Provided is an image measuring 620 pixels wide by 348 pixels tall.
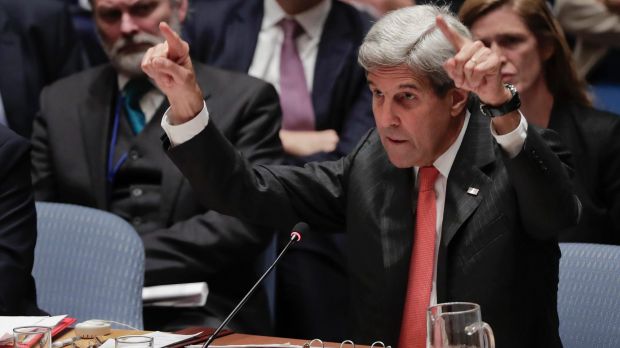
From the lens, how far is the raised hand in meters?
2.57

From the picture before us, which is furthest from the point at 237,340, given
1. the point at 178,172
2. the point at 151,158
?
the point at 151,158

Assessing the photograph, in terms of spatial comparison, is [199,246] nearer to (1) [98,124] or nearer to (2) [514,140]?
(1) [98,124]

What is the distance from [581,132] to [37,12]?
2.00 m

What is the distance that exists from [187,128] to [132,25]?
4.53 feet

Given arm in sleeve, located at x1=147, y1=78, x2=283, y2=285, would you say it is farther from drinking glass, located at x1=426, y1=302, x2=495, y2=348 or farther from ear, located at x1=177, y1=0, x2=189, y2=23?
drinking glass, located at x1=426, y1=302, x2=495, y2=348

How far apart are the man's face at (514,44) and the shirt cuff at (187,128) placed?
55.7 inches

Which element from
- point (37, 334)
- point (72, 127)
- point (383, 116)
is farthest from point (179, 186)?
point (37, 334)

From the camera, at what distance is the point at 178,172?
3.59 m

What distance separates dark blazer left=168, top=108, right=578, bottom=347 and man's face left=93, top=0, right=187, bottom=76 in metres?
1.19

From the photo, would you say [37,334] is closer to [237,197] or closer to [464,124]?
[237,197]

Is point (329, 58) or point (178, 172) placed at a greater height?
point (329, 58)

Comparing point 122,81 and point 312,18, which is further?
point 312,18

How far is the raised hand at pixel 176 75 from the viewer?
2.57m

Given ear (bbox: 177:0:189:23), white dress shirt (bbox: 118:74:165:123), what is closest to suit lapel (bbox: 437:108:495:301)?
white dress shirt (bbox: 118:74:165:123)
